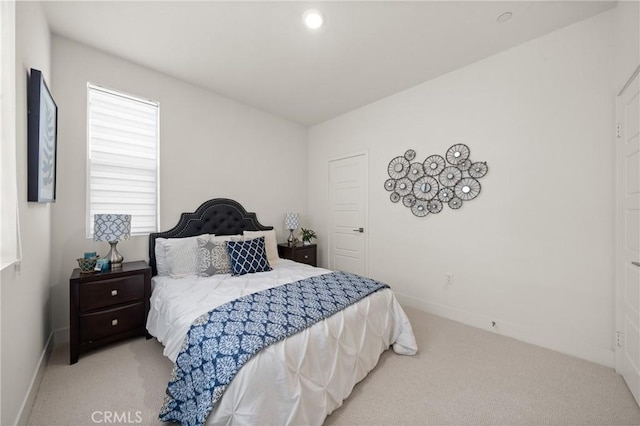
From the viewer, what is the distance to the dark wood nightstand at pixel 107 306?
2061 mm

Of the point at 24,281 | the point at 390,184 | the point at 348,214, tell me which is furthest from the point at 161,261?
the point at 390,184

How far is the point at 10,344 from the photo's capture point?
1.29 meters

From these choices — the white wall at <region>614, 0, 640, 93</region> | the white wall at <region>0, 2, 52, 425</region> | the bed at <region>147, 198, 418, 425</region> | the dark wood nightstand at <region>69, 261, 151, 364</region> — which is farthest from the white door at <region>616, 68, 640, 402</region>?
the dark wood nightstand at <region>69, 261, 151, 364</region>

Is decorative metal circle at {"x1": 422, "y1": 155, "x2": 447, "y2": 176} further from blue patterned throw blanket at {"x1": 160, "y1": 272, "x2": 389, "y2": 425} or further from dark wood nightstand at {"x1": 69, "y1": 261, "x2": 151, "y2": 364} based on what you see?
dark wood nightstand at {"x1": 69, "y1": 261, "x2": 151, "y2": 364}

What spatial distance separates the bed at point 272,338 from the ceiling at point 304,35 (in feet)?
6.19

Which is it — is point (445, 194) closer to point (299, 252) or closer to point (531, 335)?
point (531, 335)

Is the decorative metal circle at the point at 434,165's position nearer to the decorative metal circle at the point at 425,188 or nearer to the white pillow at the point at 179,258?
the decorative metal circle at the point at 425,188

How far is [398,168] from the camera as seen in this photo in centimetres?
339

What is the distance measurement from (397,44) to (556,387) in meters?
3.09

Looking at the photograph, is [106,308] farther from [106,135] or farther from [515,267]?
[515,267]

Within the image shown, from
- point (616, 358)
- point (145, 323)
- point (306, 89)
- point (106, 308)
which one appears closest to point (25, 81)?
point (106, 308)

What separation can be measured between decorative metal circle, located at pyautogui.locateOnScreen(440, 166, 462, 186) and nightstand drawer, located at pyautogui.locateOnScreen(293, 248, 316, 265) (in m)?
2.16

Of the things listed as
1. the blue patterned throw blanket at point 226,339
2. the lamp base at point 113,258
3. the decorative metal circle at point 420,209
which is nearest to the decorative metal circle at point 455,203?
the decorative metal circle at point 420,209

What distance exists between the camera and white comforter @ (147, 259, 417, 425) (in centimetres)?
125
